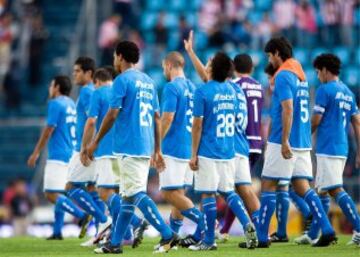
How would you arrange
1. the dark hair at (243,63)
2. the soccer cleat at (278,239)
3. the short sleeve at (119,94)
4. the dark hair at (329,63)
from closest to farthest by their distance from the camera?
the short sleeve at (119,94) → the dark hair at (329,63) → the dark hair at (243,63) → the soccer cleat at (278,239)

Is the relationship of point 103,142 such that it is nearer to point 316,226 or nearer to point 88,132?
point 88,132

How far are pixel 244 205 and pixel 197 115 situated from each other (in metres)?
1.98

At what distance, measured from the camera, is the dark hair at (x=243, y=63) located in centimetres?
1930

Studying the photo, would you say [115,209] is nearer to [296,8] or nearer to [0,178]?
[0,178]

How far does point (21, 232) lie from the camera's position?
28625mm

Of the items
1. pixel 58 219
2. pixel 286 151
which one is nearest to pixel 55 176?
pixel 58 219

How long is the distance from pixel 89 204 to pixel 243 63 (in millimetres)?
3260

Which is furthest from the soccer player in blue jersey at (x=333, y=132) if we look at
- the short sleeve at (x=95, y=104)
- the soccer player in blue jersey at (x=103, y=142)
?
the short sleeve at (x=95, y=104)

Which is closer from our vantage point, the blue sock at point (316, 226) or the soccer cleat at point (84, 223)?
the blue sock at point (316, 226)

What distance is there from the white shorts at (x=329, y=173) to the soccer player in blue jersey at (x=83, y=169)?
11.3ft

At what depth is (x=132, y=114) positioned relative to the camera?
54.4 ft

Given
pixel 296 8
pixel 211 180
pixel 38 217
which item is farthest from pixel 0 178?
pixel 211 180

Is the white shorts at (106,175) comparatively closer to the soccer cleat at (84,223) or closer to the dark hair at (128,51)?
the soccer cleat at (84,223)

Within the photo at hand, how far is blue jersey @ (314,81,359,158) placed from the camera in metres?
18.4
